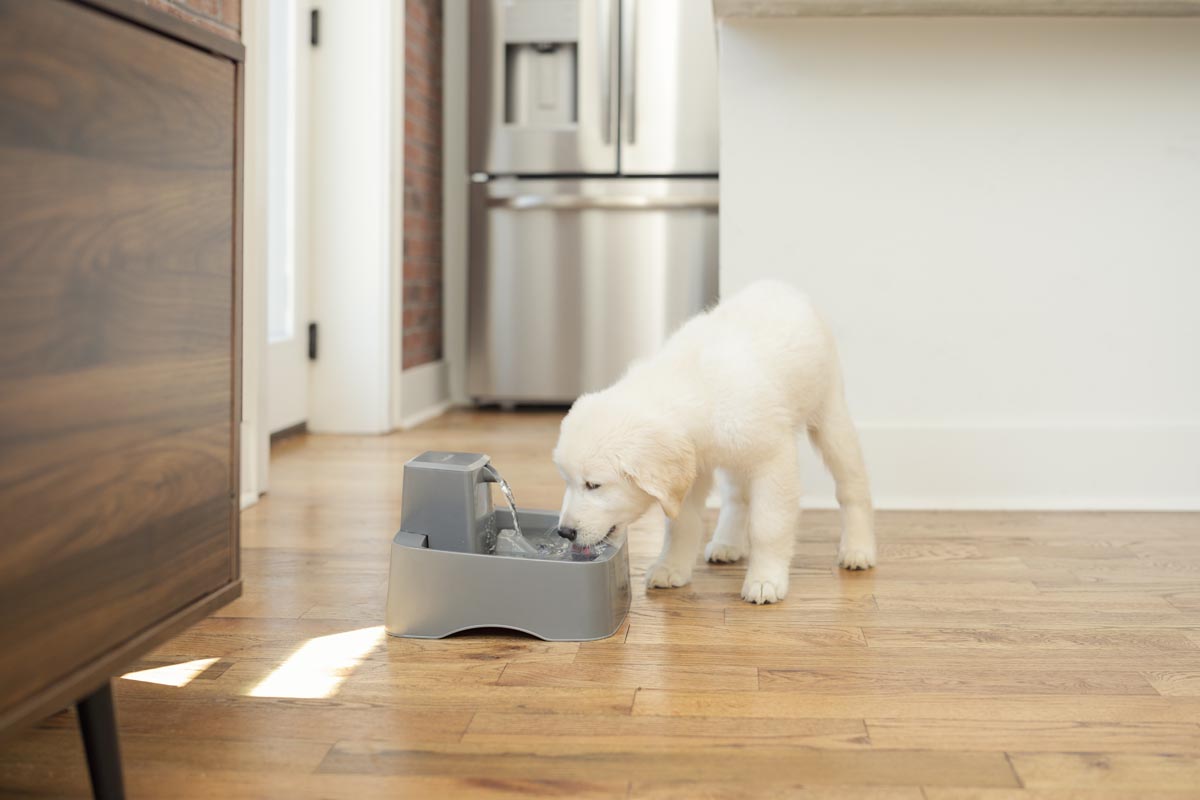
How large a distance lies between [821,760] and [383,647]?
690 mm

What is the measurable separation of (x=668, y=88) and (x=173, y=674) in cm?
334

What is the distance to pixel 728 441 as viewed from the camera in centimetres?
186

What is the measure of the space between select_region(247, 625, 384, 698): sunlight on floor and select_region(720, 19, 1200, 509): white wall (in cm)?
136

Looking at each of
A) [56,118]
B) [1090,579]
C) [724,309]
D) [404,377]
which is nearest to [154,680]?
[56,118]

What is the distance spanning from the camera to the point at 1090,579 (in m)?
2.10

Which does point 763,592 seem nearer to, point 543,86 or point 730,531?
point 730,531

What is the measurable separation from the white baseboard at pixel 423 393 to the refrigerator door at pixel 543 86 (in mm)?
810

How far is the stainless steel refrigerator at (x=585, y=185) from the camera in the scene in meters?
4.40

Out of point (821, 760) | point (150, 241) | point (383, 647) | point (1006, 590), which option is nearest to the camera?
point (150, 241)

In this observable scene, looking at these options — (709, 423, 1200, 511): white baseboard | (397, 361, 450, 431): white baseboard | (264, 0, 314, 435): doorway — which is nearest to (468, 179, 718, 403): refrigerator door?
(397, 361, 450, 431): white baseboard

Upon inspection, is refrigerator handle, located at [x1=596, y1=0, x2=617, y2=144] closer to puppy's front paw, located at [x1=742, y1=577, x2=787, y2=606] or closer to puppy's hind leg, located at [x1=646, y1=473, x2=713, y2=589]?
puppy's hind leg, located at [x1=646, y1=473, x2=713, y2=589]

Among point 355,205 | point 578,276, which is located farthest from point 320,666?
point 578,276

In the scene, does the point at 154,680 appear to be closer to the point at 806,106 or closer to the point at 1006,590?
the point at 1006,590

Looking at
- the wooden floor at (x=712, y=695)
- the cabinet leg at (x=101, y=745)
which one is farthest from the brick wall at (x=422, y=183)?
the cabinet leg at (x=101, y=745)
